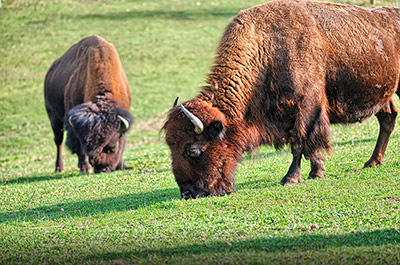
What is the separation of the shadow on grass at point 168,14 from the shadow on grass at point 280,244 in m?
38.6

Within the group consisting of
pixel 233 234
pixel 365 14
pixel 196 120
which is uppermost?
pixel 365 14

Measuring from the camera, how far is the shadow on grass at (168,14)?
43531 mm

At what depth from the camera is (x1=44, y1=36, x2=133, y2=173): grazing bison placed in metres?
13.5

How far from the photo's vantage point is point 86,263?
545 centimetres

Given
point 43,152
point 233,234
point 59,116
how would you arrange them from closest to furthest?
point 233,234
point 59,116
point 43,152

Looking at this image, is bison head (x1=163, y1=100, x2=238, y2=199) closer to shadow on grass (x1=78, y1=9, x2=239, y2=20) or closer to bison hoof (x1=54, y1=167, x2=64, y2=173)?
bison hoof (x1=54, y1=167, x2=64, y2=173)

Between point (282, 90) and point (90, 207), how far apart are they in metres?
3.58

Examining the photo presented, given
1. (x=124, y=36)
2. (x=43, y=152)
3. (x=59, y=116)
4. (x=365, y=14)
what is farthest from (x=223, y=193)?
(x=124, y=36)

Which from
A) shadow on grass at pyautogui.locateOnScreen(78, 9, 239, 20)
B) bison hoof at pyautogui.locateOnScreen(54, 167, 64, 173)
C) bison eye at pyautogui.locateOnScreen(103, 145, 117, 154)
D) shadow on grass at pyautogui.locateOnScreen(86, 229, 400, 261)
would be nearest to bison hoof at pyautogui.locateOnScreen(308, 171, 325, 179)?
shadow on grass at pyautogui.locateOnScreen(86, 229, 400, 261)

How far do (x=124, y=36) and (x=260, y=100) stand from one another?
3227 centimetres

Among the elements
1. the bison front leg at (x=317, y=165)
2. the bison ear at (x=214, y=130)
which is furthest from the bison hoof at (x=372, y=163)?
the bison ear at (x=214, y=130)

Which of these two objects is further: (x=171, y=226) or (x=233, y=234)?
(x=171, y=226)

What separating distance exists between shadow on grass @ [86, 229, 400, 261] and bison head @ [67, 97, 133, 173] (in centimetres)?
802

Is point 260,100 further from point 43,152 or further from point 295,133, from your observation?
point 43,152
